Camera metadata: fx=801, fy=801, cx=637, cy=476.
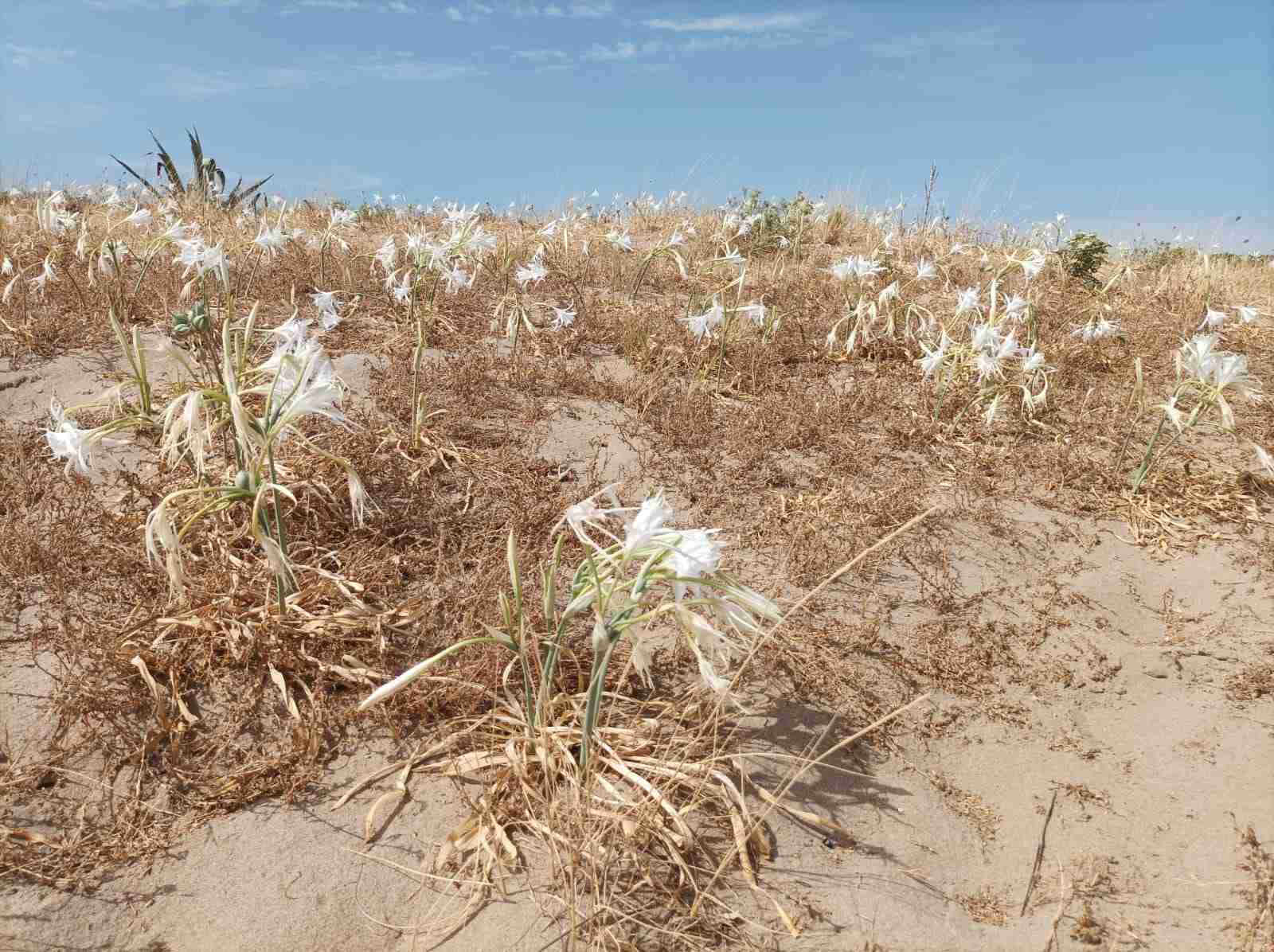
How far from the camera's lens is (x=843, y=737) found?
2631 mm

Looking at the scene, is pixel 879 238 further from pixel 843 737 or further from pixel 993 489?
pixel 843 737

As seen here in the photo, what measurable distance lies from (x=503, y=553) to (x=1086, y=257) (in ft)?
20.2

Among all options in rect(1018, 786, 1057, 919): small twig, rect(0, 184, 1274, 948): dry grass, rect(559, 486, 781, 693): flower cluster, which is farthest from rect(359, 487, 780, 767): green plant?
rect(1018, 786, 1057, 919): small twig

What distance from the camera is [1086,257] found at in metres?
6.92

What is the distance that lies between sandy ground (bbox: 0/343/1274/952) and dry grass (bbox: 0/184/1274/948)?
0.06m

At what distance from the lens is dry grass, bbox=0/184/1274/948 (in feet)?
7.20

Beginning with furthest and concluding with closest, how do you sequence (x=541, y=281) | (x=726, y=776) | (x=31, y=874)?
(x=541, y=281)
(x=726, y=776)
(x=31, y=874)

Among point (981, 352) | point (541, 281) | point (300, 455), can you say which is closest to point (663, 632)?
point (300, 455)

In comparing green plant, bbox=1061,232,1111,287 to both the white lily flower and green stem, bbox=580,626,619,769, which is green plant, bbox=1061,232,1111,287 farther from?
green stem, bbox=580,626,619,769

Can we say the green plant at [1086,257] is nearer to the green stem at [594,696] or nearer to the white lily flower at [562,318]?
the white lily flower at [562,318]

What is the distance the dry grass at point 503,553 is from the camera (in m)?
2.20

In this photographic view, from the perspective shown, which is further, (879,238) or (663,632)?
(879,238)

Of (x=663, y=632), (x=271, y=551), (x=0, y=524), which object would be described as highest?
(x=271, y=551)

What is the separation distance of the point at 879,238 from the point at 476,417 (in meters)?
5.84
